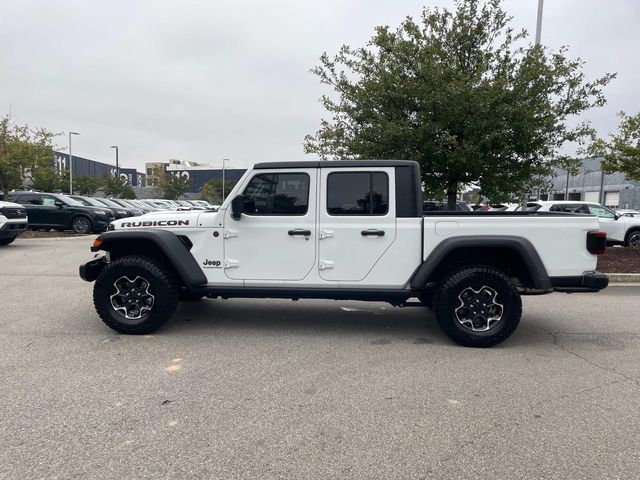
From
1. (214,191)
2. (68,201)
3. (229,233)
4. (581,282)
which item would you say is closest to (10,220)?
(68,201)

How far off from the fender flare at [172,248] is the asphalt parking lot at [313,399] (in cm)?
67

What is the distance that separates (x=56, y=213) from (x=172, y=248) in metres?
14.2

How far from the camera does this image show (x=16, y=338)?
193 inches

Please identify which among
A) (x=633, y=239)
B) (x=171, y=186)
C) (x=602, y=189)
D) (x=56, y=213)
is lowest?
(x=633, y=239)

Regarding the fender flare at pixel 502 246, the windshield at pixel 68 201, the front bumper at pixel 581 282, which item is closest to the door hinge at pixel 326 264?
the fender flare at pixel 502 246

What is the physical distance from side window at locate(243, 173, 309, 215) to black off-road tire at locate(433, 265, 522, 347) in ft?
5.72

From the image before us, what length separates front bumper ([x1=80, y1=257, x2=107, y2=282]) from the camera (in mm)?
5273

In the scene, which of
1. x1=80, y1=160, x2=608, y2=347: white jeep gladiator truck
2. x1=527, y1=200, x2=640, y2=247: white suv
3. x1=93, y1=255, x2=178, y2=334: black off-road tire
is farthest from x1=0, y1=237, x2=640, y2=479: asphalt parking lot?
x1=527, y1=200, x2=640, y2=247: white suv

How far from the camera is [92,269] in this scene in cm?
530

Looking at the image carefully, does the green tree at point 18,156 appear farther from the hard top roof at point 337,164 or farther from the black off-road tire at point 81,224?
the hard top roof at point 337,164

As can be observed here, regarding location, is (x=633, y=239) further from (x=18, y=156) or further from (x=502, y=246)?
(x=18, y=156)

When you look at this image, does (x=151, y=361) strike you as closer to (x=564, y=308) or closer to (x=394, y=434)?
(x=394, y=434)

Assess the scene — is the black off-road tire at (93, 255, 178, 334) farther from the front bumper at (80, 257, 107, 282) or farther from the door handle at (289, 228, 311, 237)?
the door handle at (289, 228, 311, 237)

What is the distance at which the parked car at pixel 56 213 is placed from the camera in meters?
16.6
